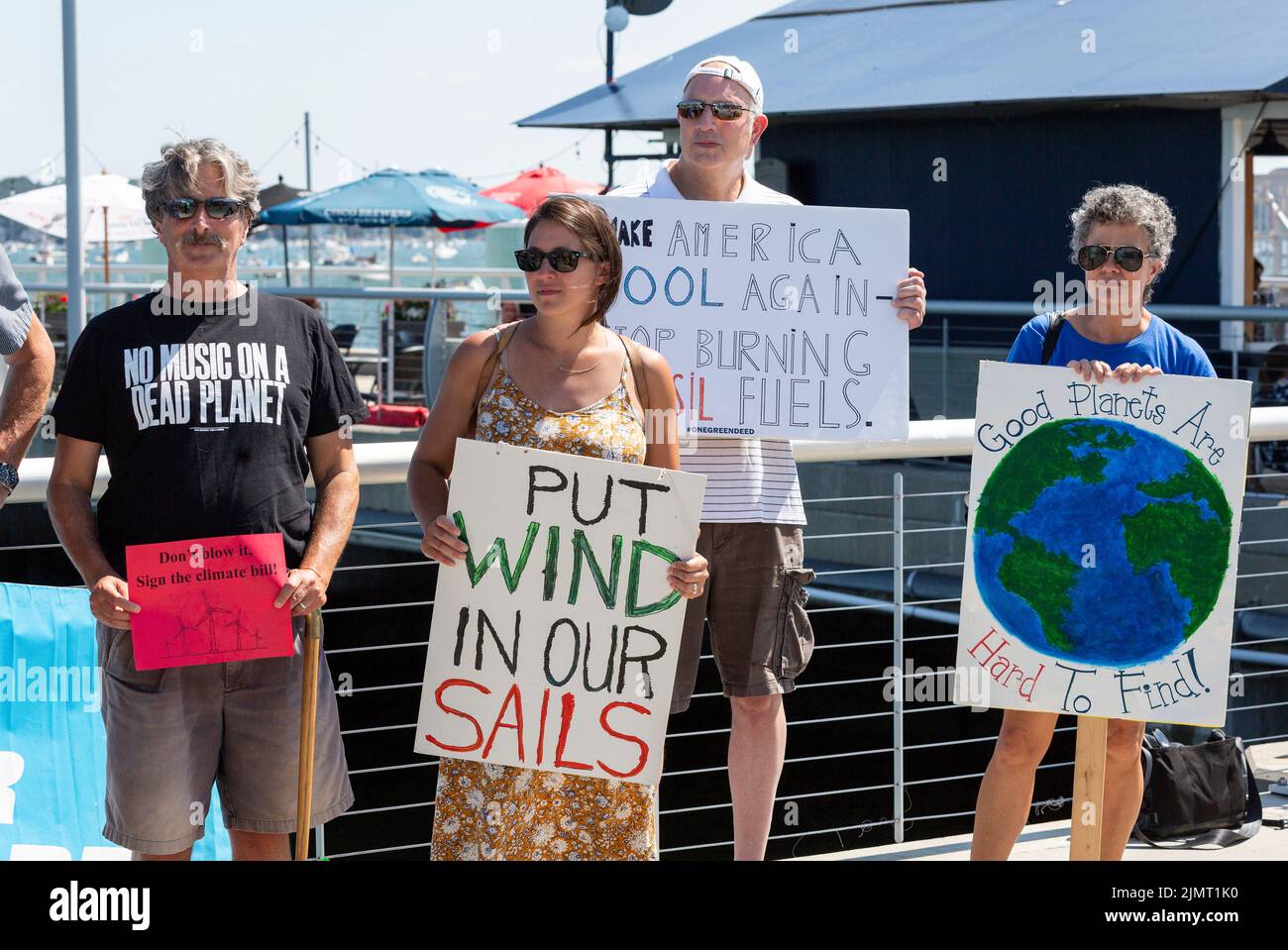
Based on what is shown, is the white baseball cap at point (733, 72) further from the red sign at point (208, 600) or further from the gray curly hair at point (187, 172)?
the red sign at point (208, 600)

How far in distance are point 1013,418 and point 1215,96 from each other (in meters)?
9.84

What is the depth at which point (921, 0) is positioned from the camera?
1652cm

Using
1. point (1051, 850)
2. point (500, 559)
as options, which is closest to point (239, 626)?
point (500, 559)

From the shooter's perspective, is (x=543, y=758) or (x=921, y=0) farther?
(x=921, y=0)

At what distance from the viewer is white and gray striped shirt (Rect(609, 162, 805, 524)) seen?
12.4ft

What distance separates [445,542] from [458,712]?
36cm

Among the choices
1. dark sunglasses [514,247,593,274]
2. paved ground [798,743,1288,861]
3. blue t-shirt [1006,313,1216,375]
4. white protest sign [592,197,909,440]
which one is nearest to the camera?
dark sunglasses [514,247,593,274]

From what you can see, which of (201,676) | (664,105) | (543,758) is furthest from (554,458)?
(664,105)

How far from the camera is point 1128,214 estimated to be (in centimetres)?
361

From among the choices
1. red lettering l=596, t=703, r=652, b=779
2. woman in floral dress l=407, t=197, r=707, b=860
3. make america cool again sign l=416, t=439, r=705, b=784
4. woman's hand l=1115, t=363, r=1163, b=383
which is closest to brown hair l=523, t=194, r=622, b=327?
woman in floral dress l=407, t=197, r=707, b=860

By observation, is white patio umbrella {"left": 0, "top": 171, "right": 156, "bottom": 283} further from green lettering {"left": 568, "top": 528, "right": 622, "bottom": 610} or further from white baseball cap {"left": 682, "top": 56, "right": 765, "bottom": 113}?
green lettering {"left": 568, "top": 528, "right": 622, "bottom": 610}

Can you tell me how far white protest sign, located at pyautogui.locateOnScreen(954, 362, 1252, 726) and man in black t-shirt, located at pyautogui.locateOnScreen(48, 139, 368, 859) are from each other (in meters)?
1.54

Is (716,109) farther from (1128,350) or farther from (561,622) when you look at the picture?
(561,622)
